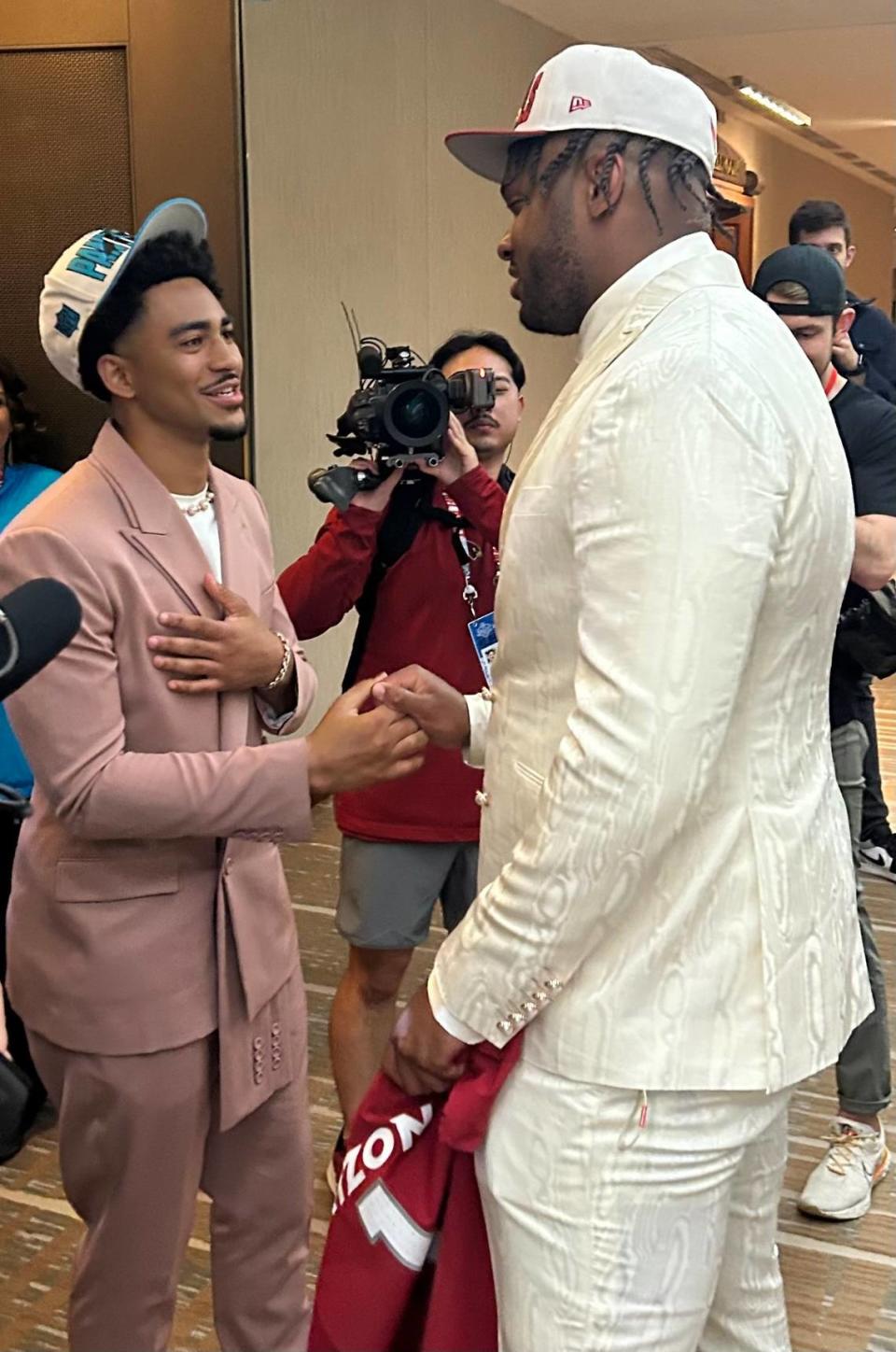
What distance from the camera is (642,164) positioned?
1.16m

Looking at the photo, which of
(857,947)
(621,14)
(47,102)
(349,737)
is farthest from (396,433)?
(621,14)

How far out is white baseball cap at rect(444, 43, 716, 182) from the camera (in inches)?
45.3

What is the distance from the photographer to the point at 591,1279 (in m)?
1.12

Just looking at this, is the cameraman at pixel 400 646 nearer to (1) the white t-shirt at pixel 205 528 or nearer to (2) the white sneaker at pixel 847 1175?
(1) the white t-shirt at pixel 205 528

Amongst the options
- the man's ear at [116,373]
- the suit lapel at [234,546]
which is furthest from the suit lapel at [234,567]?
the man's ear at [116,373]

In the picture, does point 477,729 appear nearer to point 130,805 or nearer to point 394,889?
point 130,805

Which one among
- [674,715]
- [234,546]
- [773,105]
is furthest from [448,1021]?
[773,105]

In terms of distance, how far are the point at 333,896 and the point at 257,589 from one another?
7.36 feet

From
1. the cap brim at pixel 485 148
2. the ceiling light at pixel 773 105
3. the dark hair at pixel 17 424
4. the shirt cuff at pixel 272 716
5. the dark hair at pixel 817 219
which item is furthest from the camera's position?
Result: the ceiling light at pixel 773 105

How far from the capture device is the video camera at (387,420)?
2146mm

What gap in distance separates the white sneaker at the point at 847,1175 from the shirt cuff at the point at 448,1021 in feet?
4.73

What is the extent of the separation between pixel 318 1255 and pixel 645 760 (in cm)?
151

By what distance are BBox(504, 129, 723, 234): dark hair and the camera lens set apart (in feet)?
3.07

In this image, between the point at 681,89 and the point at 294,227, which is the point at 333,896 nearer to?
the point at 294,227
